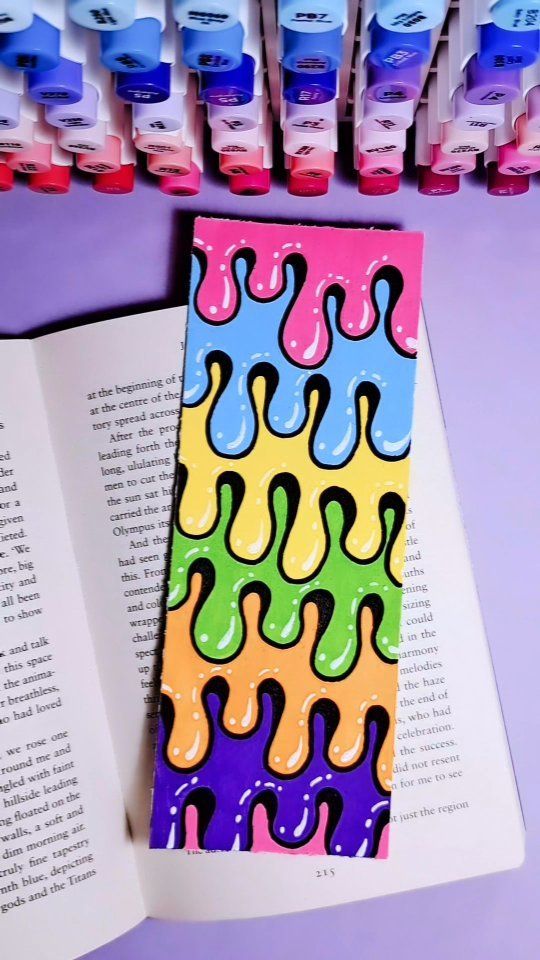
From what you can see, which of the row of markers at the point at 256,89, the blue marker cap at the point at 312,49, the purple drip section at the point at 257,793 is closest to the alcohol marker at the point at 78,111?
the row of markers at the point at 256,89

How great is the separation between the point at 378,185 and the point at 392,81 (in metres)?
0.15

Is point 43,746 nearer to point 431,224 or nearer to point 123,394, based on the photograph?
point 123,394

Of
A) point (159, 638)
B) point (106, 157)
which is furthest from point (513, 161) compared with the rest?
point (159, 638)

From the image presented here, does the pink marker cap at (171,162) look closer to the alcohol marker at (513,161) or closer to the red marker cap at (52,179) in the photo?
the red marker cap at (52,179)

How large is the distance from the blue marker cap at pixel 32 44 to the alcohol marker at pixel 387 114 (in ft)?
0.48

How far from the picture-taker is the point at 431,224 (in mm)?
562

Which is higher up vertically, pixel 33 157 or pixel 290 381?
pixel 33 157

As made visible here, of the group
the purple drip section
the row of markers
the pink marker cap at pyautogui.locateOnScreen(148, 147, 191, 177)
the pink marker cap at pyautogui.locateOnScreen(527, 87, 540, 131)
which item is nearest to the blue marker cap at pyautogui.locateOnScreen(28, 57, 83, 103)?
the row of markers

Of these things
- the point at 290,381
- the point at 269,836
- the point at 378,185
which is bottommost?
the point at 269,836

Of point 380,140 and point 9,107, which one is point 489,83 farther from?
point 9,107

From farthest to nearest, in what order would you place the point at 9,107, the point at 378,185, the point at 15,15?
1. the point at 378,185
2. the point at 9,107
3. the point at 15,15

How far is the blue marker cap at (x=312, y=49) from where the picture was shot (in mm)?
349

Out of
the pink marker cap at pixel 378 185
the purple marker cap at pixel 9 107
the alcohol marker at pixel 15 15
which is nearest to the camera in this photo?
the alcohol marker at pixel 15 15

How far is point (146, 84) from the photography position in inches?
15.1
